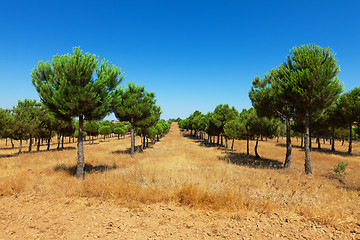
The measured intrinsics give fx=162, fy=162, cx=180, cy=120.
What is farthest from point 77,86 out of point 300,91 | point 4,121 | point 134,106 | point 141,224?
point 4,121

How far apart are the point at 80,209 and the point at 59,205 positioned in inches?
36.2

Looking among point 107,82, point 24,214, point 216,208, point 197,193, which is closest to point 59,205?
point 24,214

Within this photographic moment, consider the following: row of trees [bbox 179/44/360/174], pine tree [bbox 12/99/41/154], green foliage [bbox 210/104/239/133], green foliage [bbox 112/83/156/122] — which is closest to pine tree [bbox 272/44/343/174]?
row of trees [bbox 179/44/360/174]

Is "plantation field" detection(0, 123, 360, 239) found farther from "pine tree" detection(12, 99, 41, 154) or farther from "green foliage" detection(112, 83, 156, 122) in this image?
"pine tree" detection(12, 99, 41, 154)

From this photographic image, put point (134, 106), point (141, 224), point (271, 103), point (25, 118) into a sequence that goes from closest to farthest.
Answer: point (141, 224) → point (271, 103) → point (134, 106) → point (25, 118)

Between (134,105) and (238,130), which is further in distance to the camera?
(238,130)

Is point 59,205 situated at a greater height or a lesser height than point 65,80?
lesser

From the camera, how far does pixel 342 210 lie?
533 cm

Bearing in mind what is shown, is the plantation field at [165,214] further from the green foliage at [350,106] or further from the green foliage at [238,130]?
the green foliage at [350,106]

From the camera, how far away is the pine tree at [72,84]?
29.1ft

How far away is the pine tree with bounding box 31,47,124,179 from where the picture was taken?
8.87m

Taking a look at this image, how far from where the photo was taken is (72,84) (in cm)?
918

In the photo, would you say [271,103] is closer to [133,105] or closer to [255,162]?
[255,162]

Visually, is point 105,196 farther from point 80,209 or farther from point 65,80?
point 65,80
